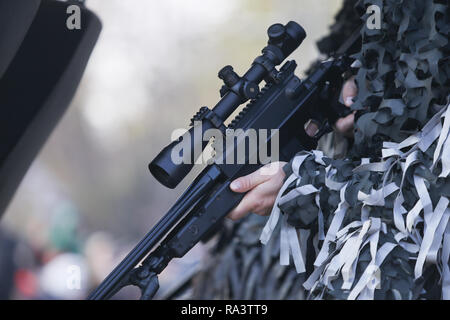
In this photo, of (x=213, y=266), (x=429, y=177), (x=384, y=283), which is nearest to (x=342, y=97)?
(x=429, y=177)

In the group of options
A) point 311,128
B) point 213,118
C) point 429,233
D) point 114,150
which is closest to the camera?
point 429,233

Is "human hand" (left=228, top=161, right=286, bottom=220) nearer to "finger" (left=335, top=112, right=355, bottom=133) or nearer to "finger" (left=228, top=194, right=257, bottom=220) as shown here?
"finger" (left=228, top=194, right=257, bottom=220)

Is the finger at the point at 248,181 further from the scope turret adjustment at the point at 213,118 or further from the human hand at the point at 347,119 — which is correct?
the human hand at the point at 347,119

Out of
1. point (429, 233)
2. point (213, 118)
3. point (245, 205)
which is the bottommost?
point (429, 233)

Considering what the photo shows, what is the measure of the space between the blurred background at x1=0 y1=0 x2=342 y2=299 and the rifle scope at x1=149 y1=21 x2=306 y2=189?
85cm

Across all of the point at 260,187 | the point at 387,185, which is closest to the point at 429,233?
the point at 387,185

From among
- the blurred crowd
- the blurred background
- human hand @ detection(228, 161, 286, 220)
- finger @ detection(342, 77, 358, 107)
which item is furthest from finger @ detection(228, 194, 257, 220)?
the blurred crowd

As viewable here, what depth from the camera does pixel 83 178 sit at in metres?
2.78

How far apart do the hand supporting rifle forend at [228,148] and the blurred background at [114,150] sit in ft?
2.74

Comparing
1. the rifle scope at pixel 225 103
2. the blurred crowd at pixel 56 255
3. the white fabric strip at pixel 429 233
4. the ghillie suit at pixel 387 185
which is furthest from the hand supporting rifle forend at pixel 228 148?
the blurred crowd at pixel 56 255

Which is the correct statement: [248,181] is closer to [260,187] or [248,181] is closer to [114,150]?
[260,187]

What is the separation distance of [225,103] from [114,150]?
4.78ft

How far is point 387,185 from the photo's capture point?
116 centimetres

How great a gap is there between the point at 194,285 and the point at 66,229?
63 cm
